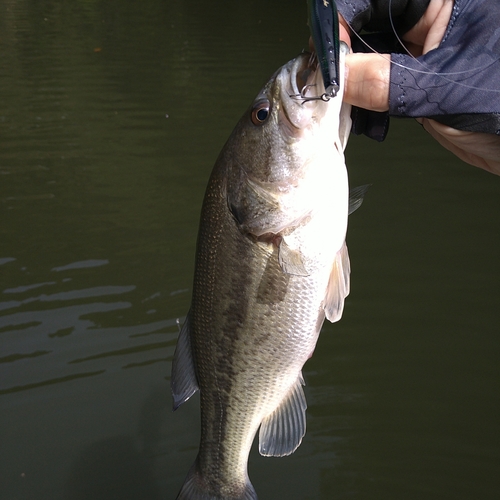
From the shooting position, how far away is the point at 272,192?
2.32m

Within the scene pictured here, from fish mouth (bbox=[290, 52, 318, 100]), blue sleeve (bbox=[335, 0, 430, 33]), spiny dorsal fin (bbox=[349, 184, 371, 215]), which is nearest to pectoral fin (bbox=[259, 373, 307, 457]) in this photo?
spiny dorsal fin (bbox=[349, 184, 371, 215])

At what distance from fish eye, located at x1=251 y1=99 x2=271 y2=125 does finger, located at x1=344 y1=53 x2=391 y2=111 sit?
1.04 ft

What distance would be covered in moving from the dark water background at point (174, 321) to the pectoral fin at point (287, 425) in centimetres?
151

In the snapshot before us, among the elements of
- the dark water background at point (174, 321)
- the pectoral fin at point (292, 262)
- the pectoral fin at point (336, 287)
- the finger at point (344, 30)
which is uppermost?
the finger at point (344, 30)

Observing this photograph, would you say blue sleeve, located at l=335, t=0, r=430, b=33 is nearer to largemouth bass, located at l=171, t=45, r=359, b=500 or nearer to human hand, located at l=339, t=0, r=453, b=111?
human hand, located at l=339, t=0, r=453, b=111

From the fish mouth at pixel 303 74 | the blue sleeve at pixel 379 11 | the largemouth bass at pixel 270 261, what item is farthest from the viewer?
the blue sleeve at pixel 379 11

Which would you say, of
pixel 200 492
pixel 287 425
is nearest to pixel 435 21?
pixel 287 425

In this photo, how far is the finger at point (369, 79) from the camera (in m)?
2.27

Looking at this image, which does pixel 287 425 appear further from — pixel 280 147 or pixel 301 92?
pixel 301 92

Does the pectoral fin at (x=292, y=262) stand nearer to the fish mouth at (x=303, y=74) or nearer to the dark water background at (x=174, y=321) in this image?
the fish mouth at (x=303, y=74)

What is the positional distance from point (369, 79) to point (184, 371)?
4.55ft

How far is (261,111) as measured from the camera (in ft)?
7.55

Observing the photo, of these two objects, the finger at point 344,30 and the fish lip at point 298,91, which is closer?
the fish lip at point 298,91

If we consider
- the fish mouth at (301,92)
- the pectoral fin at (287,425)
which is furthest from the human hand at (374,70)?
the pectoral fin at (287,425)
